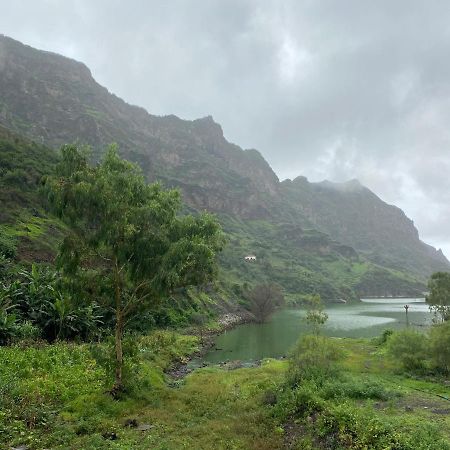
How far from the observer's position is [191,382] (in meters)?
35.0

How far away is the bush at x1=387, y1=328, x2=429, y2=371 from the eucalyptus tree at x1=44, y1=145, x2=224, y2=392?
78.6 ft

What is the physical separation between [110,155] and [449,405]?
26.1 m

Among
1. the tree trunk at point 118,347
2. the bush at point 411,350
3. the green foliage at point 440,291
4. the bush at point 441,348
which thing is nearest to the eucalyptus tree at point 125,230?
the tree trunk at point 118,347

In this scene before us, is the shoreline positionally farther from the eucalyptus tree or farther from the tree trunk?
the eucalyptus tree

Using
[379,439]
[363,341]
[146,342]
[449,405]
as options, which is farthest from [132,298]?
[363,341]

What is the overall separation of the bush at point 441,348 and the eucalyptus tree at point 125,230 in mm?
22570

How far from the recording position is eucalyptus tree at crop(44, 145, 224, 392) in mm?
22500

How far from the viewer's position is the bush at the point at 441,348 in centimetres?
3409

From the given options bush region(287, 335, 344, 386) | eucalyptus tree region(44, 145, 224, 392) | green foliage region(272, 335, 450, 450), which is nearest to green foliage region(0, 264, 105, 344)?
eucalyptus tree region(44, 145, 224, 392)

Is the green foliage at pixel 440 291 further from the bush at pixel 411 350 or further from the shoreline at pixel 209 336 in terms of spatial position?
the bush at pixel 411 350

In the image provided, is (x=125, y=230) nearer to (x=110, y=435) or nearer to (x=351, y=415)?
(x=110, y=435)

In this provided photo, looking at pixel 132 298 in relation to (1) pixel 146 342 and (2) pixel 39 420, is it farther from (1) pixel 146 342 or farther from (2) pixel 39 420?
(1) pixel 146 342

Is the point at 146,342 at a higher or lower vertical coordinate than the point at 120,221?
lower

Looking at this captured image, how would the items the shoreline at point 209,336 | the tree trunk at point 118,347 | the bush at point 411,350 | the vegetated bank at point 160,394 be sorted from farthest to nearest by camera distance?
the shoreline at point 209,336 → the bush at point 411,350 → the tree trunk at point 118,347 → the vegetated bank at point 160,394
